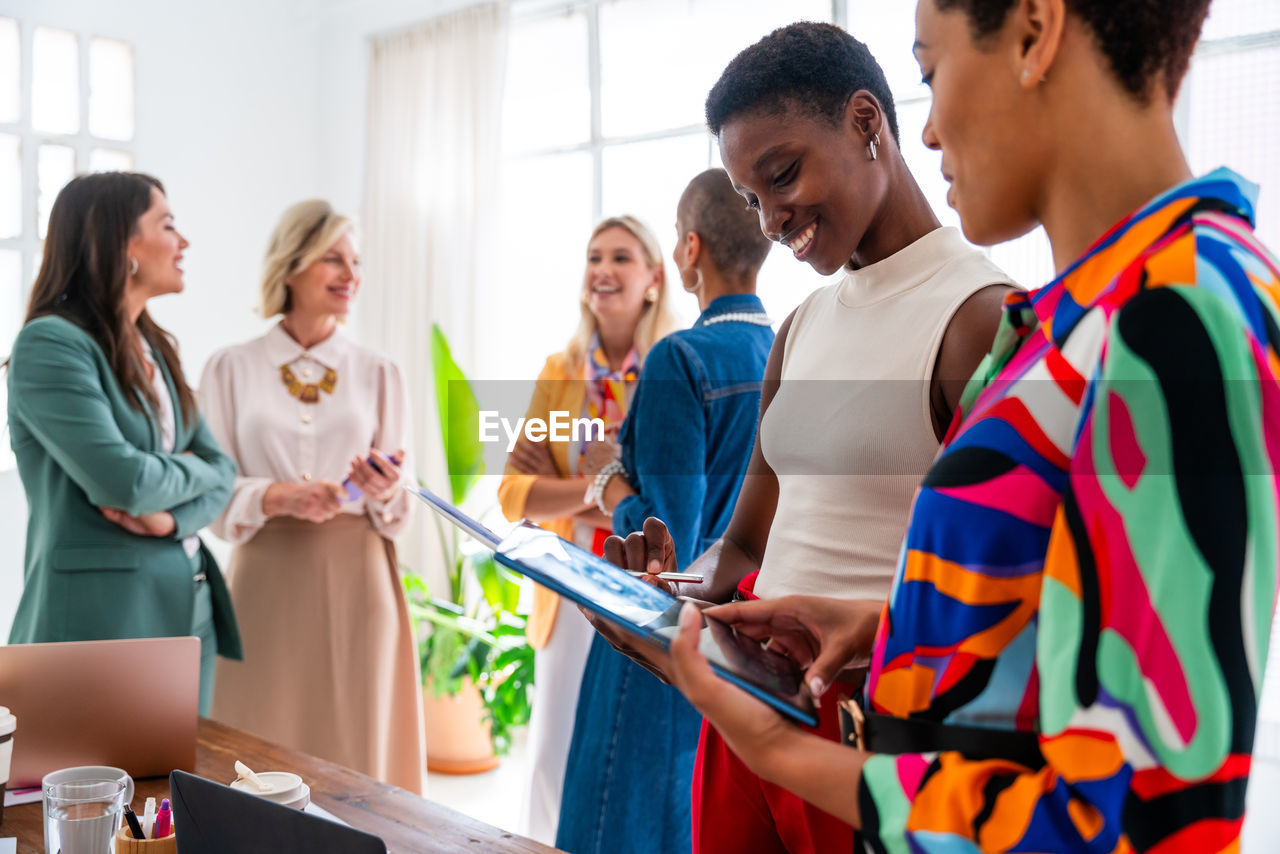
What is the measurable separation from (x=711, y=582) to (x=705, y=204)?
3.38ft

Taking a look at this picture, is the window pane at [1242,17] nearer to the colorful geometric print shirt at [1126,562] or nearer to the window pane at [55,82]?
the colorful geometric print shirt at [1126,562]

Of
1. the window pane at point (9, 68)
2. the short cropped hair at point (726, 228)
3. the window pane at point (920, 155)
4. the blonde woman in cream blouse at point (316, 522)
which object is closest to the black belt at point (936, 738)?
the short cropped hair at point (726, 228)

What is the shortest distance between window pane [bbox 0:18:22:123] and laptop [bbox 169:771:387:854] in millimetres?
4200

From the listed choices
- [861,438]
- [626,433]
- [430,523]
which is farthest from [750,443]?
[430,523]

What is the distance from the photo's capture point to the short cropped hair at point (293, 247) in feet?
10.2

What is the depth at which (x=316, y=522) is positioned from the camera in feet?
9.62

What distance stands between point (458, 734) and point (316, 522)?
1.60m

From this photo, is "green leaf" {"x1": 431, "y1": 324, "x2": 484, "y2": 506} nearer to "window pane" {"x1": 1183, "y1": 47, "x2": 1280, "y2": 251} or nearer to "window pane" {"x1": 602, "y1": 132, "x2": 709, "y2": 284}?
"window pane" {"x1": 602, "y1": 132, "x2": 709, "y2": 284}

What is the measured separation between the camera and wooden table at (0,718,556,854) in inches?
47.3

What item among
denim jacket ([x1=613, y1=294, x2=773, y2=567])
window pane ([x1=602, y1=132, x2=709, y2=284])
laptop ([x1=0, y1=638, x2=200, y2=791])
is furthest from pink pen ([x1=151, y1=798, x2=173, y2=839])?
window pane ([x1=602, y1=132, x2=709, y2=284])

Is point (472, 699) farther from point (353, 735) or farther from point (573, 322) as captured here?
point (573, 322)

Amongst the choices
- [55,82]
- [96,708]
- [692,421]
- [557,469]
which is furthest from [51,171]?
[96,708]

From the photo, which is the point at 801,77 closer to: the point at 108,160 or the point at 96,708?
the point at 96,708

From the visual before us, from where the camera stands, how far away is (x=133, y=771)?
140 centimetres
